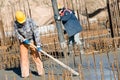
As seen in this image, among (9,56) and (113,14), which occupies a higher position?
(113,14)

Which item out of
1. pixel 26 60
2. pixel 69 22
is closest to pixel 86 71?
pixel 26 60

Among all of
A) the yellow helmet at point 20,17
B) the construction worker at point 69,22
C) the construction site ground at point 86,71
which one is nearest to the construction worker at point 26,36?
the yellow helmet at point 20,17

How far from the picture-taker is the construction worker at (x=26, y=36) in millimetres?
6578

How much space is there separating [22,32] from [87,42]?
2424mm

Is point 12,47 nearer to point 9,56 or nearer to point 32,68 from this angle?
point 9,56

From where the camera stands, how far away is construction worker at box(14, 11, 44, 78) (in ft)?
21.6

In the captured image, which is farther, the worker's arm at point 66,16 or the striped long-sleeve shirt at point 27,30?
the worker's arm at point 66,16

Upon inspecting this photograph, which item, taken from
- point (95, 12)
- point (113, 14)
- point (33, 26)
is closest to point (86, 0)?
point (95, 12)

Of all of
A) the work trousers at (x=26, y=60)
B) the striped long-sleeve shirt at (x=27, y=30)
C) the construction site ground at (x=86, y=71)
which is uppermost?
the striped long-sleeve shirt at (x=27, y=30)

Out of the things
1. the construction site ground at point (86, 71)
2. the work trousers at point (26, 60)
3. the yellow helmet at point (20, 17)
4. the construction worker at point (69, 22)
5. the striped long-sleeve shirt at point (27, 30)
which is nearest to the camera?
the construction site ground at point (86, 71)

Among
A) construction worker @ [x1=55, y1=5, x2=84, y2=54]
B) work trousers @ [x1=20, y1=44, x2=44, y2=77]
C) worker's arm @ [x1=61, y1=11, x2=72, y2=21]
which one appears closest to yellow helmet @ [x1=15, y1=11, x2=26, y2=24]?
work trousers @ [x1=20, y1=44, x2=44, y2=77]

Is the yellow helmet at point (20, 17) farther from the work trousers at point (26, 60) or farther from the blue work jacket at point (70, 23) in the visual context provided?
the blue work jacket at point (70, 23)

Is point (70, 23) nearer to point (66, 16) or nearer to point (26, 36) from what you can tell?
point (66, 16)

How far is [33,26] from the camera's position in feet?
22.0
